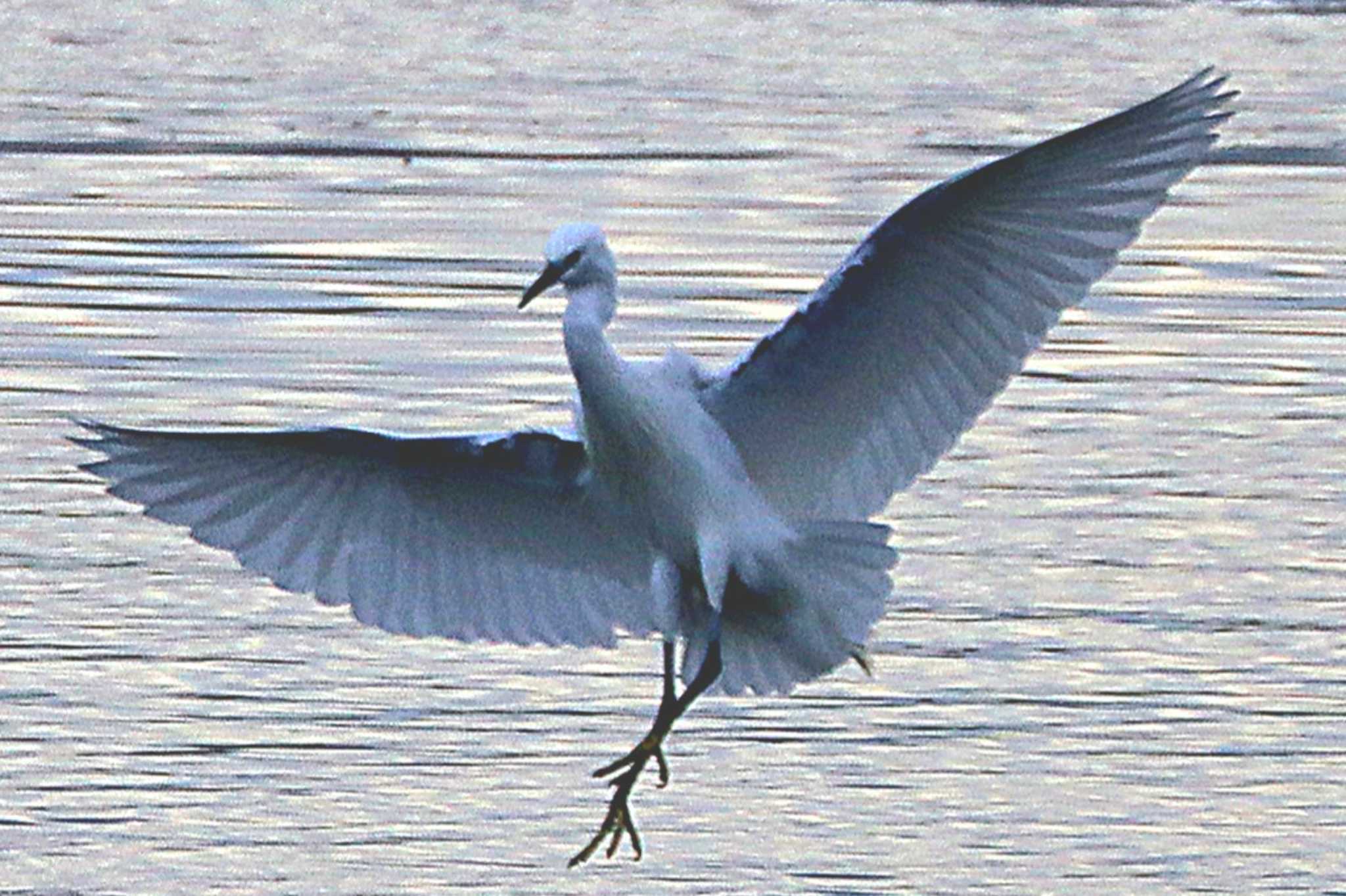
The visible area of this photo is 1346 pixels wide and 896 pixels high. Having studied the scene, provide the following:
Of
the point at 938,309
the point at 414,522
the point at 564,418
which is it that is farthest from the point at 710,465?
the point at 564,418

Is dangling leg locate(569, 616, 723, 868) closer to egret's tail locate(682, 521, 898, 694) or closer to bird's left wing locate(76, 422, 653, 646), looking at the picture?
egret's tail locate(682, 521, 898, 694)

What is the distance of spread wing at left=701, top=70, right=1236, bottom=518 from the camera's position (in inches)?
301

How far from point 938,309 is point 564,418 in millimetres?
5142

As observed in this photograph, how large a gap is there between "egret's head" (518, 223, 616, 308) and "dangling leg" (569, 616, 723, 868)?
0.85 m

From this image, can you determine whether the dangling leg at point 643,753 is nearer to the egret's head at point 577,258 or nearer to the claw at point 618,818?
the claw at point 618,818

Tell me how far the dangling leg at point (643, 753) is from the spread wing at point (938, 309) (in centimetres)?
44

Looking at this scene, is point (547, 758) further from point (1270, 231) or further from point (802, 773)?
point (1270, 231)

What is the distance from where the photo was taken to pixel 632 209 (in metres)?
17.8

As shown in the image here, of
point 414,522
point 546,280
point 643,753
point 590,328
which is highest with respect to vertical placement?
point 546,280

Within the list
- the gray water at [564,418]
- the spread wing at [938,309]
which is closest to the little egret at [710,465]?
the spread wing at [938,309]

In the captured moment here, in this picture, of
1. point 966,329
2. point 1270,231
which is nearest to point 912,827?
point 966,329

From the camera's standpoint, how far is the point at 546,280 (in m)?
7.63

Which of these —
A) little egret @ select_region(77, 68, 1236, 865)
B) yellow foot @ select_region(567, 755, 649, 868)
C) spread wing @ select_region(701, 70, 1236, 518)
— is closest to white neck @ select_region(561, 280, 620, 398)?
little egret @ select_region(77, 68, 1236, 865)

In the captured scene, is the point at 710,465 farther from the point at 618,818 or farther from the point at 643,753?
the point at 618,818
